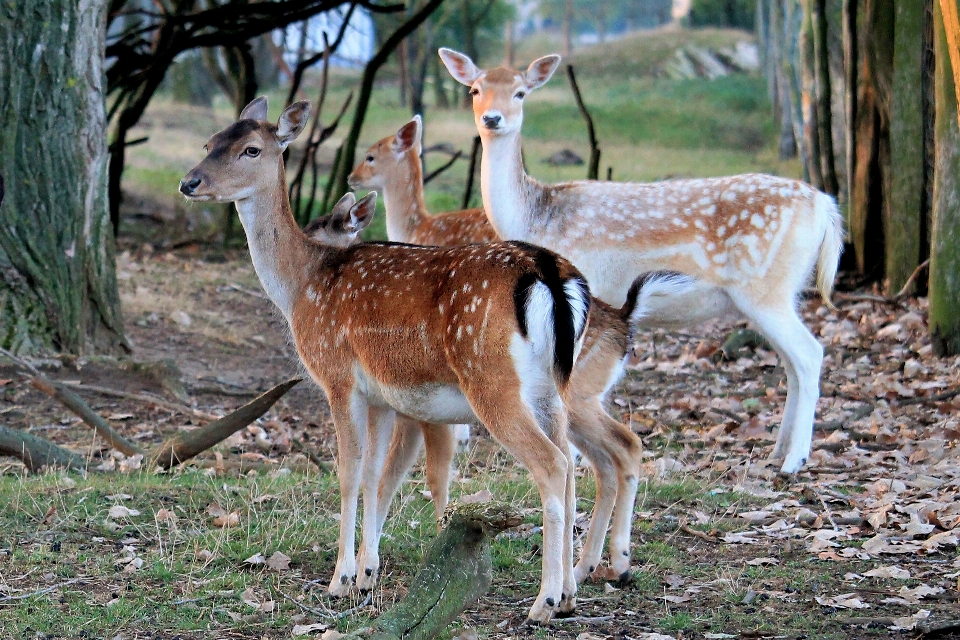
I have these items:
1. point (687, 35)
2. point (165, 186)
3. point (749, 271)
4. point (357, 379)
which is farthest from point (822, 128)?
point (687, 35)

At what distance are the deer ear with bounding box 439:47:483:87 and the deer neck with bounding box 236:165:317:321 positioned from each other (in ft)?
9.06

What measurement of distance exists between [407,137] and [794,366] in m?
3.37

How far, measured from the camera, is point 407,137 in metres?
8.72

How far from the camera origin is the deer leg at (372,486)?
→ 4.73 meters

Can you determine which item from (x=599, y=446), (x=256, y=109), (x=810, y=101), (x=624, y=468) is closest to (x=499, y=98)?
(x=256, y=109)

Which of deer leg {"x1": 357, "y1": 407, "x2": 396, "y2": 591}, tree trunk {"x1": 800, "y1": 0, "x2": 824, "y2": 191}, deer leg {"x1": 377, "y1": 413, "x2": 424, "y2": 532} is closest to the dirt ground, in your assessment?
deer leg {"x1": 357, "y1": 407, "x2": 396, "y2": 591}

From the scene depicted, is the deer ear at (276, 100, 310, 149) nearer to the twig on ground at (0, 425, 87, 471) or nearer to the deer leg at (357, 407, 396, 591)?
the deer leg at (357, 407, 396, 591)

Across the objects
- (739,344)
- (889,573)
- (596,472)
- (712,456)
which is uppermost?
(596,472)

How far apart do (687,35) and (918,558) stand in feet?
136

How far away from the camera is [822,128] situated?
43.7 ft

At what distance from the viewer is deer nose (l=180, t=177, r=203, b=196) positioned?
205 inches

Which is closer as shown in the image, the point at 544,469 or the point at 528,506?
the point at 544,469

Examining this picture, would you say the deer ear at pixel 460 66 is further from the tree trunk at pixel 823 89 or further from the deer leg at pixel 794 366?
the tree trunk at pixel 823 89

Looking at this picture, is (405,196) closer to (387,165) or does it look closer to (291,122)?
(387,165)
